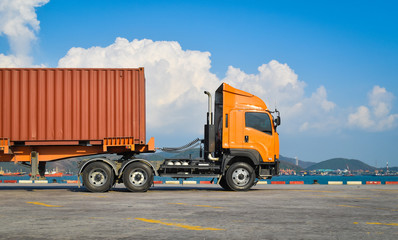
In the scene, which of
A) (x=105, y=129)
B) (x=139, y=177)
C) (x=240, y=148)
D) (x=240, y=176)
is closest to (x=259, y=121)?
(x=240, y=148)

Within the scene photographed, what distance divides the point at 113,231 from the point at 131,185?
9.12 metres

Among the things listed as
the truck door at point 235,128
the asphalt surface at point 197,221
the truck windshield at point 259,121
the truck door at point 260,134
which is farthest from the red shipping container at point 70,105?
the asphalt surface at point 197,221

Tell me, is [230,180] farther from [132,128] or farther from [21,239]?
[21,239]

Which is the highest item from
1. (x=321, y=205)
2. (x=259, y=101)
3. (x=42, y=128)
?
(x=259, y=101)

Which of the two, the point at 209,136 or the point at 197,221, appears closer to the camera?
the point at 197,221

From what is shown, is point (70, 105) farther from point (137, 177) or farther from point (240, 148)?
point (240, 148)

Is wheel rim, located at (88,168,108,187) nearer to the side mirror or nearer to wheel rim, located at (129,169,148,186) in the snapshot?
wheel rim, located at (129,169,148,186)

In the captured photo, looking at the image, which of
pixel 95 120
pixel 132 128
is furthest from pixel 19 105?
pixel 132 128

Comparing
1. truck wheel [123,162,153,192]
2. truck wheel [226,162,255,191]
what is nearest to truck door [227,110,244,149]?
truck wheel [226,162,255,191]

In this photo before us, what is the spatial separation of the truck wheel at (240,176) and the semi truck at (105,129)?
4 cm

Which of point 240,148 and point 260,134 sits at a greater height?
point 260,134

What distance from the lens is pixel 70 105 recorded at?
52.5ft

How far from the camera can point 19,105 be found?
15.9 metres

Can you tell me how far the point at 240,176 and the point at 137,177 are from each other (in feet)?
12.8
